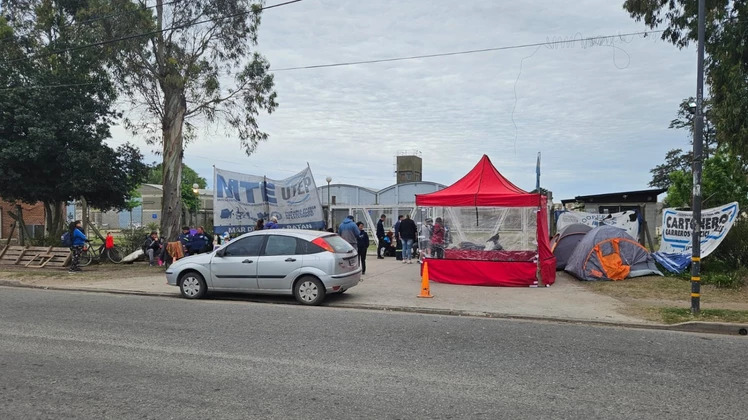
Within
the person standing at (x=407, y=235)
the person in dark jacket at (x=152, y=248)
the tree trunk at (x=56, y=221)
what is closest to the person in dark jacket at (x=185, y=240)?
the person in dark jacket at (x=152, y=248)

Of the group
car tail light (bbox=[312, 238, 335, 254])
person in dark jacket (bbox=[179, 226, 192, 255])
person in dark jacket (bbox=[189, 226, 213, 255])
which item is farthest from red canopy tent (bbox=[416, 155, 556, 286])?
A: person in dark jacket (bbox=[179, 226, 192, 255])

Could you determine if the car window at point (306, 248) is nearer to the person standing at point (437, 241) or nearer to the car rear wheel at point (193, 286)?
the car rear wheel at point (193, 286)

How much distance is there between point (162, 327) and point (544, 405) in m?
5.87

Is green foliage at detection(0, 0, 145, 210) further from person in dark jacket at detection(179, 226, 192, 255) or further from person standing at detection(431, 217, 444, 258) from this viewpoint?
person standing at detection(431, 217, 444, 258)

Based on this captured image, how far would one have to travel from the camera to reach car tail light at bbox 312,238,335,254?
10523 millimetres

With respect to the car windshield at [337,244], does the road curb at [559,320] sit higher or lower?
lower

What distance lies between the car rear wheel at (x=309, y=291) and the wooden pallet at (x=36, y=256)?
1049cm

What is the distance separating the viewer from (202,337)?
294 inches

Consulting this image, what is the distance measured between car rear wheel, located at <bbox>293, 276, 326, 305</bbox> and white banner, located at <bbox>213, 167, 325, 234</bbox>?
5.58m

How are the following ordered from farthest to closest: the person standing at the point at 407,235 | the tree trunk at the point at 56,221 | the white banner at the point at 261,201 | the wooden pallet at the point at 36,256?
1. the tree trunk at the point at 56,221
2. the person standing at the point at 407,235
3. the wooden pallet at the point at 36,256
4. the white banner at the point at 261,201

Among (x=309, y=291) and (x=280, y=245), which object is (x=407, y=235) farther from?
(x=309, y=291)

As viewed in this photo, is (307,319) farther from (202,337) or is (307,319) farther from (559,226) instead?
(559,226)

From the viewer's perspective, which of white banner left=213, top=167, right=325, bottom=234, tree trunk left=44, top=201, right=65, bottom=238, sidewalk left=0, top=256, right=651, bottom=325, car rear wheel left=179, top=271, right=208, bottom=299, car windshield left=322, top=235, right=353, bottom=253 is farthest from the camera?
tree trunk left=44, top=201, right=65, bottom=238

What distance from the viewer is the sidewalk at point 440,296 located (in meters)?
9.77
